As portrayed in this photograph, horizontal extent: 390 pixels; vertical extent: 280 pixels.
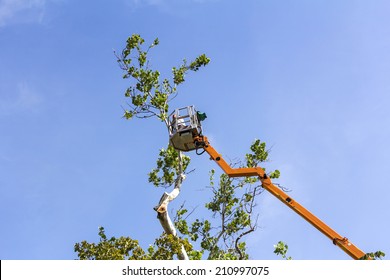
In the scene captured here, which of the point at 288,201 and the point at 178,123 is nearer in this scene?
the point at 288,201

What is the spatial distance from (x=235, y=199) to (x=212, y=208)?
115 cm

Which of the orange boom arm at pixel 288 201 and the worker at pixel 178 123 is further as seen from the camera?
the worker at pixel 178 123

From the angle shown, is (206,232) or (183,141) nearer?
(183,141)

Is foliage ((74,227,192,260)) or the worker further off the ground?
the worker

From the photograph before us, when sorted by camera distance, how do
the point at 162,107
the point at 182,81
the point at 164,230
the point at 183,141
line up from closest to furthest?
the point at 164,230
the point at 183,141
the point at 162,107
the point at 182,81

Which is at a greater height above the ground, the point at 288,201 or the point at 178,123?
the point at 178,123

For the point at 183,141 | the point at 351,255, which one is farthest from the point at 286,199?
the point at 183,141

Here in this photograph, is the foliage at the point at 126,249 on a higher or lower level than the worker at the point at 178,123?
lower

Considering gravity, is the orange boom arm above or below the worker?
below

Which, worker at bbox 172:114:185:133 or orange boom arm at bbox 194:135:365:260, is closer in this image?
orange boom arm at bbox 194:135:365:260

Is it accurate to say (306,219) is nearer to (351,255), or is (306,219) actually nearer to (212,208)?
(351,255)

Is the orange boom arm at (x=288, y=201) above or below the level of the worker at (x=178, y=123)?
below

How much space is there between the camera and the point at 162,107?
1972cm
